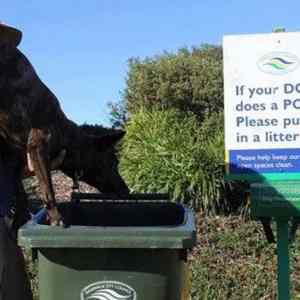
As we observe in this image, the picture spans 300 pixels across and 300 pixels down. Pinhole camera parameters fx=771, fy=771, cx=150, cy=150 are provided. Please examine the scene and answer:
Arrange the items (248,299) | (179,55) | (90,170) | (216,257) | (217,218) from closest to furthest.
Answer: (90,170) → (248,299) → (216,257) → (217,218) → (179,55)

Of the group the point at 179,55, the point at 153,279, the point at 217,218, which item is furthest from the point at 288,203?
the point at 179,55

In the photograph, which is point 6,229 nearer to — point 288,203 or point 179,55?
point 288,203

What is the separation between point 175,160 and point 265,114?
493 cm

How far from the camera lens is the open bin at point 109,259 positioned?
12.0 feet

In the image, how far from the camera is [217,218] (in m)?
9.40

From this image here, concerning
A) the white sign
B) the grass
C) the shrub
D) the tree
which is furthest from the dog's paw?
the tree

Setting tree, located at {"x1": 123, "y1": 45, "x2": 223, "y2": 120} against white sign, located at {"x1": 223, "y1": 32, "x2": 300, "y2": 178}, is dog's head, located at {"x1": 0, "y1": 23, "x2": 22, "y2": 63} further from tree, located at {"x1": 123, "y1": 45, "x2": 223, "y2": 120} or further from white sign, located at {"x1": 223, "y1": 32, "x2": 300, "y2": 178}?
tree, located at {"x1": 123, "y1": 45, "x2": 223, "y2": 120}

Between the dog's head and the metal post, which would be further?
the metal post

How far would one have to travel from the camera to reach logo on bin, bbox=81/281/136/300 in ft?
12.2

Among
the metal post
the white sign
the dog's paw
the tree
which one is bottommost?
the metal post

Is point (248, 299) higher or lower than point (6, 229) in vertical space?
lower

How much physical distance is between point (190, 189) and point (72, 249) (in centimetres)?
621

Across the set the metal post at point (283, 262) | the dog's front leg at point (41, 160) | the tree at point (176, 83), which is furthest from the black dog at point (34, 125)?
the tree at point (176, 83)

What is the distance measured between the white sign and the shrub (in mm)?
4263
